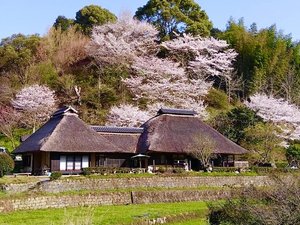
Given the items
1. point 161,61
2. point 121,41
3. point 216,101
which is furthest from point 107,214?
point 216,101

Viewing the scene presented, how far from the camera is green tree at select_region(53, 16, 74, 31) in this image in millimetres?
56325

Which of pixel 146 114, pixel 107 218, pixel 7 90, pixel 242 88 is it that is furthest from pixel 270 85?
pixel 107 218

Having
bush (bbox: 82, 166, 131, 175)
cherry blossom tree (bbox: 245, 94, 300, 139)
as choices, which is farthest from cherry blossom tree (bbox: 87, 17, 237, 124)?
bush (bbox: 82, 166, 131, 175)

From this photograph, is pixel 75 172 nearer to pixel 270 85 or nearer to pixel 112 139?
pixel 112 139

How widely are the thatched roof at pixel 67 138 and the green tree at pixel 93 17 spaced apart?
2318 centimetres

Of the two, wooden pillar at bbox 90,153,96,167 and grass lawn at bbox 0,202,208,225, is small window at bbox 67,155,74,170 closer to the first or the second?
wooden pillar at bbox 90,153,96,167

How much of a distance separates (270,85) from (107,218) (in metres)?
32.5

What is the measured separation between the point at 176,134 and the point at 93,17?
997 inches

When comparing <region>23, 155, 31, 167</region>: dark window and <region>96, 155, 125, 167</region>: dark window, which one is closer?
A: <region>96, 155, 125, 167</region>: dark window

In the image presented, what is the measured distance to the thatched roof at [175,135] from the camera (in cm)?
3017

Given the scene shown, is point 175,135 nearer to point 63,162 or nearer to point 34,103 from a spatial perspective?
point 63,162

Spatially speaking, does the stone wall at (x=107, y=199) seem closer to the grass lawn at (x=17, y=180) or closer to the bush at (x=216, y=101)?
the grass lawn at (x=17, y=180)

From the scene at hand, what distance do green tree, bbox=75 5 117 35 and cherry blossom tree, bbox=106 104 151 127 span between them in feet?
51.3

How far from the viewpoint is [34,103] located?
129 feet
